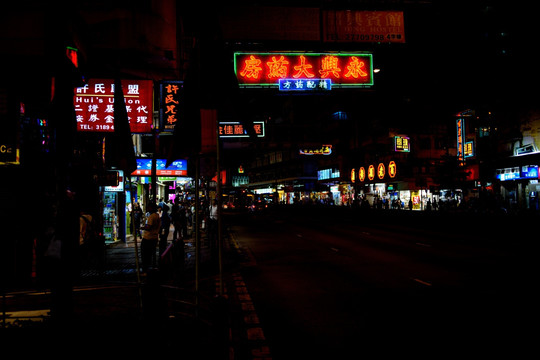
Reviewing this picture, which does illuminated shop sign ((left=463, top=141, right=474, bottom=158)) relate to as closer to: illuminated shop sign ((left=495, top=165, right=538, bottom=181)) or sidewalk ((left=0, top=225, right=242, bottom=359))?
illuminated shop sign ((left=495, top=165, right=538, bottom=181))

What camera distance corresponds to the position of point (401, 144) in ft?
135

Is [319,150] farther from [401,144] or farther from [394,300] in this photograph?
[394,300]

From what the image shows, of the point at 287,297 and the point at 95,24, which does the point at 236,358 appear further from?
the point at 95,24

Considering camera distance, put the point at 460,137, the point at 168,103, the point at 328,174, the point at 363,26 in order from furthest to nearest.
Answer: the point at 328,174, the point at 460,137, the point at 168,103, the point at 363,26

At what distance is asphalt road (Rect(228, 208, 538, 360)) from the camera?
533cm

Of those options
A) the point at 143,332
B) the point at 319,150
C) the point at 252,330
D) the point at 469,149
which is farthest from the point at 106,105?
the point at 319,150

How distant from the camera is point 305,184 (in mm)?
81375

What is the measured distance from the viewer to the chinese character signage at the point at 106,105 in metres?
12.0

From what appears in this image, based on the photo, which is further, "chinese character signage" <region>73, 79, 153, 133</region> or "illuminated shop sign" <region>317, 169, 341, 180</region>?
"illuminated shop sign" <region>317, 169, 341, 180</region>

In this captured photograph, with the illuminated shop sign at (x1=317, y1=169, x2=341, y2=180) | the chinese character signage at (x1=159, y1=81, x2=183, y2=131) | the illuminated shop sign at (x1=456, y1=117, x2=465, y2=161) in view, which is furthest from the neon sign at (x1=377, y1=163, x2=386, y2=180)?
the chinese character signage at (x1=159, y1=81, x2=183, y2=131)

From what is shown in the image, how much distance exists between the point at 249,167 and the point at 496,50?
83.2 metres

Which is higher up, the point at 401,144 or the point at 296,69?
the point at 401,144

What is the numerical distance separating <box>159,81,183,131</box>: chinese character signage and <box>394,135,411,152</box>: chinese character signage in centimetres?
3033

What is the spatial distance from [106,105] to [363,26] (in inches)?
329
